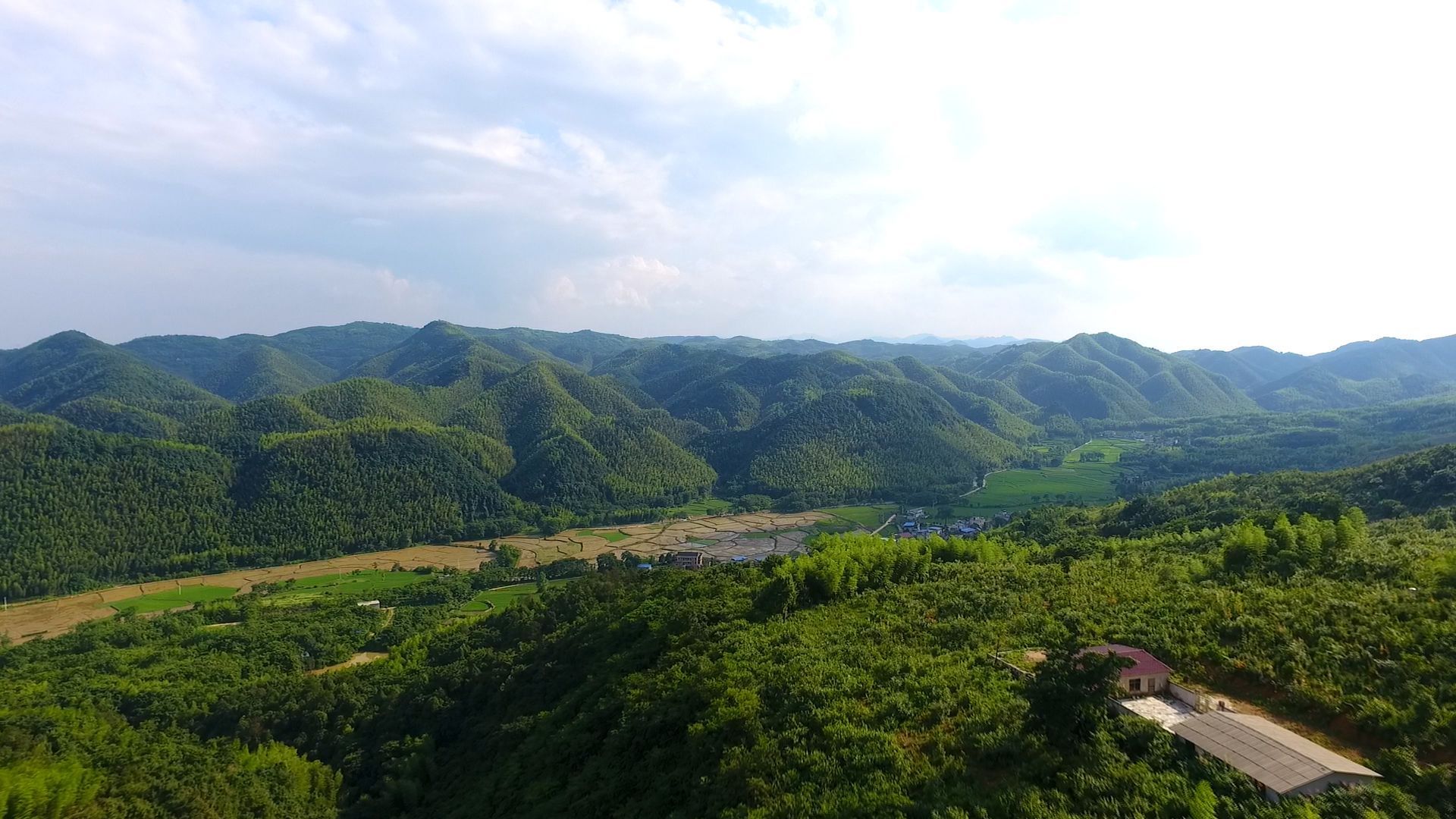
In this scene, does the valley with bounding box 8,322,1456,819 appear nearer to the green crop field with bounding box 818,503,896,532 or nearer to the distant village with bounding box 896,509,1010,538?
the green crop field with bounding box 818,503,896,532

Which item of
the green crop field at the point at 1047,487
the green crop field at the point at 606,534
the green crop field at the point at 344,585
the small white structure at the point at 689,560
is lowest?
the green crop field at the point at 606,534

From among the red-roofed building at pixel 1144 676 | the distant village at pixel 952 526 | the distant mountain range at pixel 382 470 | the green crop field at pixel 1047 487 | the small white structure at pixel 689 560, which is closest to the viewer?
the red-roofed building at pixel 1144 676

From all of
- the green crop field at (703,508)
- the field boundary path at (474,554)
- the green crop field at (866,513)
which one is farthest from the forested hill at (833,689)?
the green crop field at (703,508)

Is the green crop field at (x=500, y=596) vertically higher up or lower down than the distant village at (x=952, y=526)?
lower down

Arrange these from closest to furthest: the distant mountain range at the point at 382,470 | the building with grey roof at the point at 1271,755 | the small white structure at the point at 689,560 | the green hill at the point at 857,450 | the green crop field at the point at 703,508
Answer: the building with grey roof at the point at 1271,755, the small white structure at the point at 689,560, the distant mountain range at the point at 382,470, the green crop field at the point at 703,508, the green hill at the point at 857,450

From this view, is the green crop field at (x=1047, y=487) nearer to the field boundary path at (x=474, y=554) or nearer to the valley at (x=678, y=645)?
the valley at (x=678, y=645)

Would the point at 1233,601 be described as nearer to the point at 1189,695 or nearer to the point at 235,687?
the point at 1189,695

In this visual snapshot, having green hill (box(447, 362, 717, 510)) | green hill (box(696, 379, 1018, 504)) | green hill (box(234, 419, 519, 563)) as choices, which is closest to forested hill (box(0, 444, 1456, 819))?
green hill (box(234, 419, 519, 563))
